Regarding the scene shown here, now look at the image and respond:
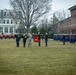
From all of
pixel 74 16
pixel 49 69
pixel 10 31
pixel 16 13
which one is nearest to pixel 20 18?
pixel 16 13

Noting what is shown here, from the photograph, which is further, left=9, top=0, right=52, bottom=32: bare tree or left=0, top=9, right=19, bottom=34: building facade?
left=0, top=9, right=19, bottom=34: building facade

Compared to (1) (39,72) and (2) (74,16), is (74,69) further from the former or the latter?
(2) (74,16)

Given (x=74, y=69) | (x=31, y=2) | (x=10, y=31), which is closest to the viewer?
(x=74, y=69)

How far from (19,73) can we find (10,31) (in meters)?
99.2

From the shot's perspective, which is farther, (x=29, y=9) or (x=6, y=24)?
(x=6, y=24)

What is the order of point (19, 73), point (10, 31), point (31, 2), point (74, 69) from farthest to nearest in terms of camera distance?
point (10, 31) → point (31, 2) → point (74, 69) → point (19, 73)

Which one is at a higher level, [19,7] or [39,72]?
[19,7]

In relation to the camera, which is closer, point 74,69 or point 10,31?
point 74,69

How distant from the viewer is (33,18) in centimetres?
7075

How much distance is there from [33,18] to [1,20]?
149ft

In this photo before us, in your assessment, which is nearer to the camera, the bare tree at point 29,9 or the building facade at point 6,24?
the bare tree at point 29,9

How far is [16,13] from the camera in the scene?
6944 centimetres

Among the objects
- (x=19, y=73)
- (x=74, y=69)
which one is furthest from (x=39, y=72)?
(x=74, y=69)

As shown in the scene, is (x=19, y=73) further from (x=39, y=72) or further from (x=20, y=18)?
(x=20, y=18)
